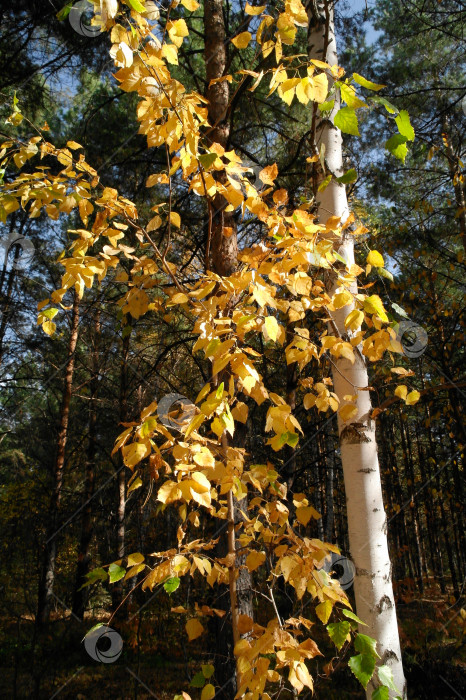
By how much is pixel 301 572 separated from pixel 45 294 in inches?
365

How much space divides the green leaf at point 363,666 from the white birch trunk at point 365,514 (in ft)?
1.56

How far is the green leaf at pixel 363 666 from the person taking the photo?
0.99 meters

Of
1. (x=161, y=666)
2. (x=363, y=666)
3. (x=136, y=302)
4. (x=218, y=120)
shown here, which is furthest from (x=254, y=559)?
(x=161, y=666)

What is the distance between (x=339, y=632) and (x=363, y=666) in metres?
0.12

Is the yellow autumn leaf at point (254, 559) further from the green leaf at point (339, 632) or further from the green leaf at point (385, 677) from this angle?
the green leaf at point (385, 677)

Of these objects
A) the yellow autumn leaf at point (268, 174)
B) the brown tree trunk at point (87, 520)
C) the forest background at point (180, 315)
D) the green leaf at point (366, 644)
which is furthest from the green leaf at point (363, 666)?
the brown tree trunk at point (87, 520)

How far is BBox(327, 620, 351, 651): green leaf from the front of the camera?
1.10 meters

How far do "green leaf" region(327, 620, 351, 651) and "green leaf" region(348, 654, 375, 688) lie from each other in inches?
3.0

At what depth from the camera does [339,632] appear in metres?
1.12

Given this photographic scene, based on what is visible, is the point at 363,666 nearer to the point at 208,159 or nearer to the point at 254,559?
the point at 254,559

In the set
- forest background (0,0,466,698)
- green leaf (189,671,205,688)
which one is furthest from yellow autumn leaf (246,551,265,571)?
forest background (0,0,466,698)

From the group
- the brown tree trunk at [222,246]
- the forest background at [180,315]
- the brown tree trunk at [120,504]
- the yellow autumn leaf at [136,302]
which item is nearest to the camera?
the yellow autumn leaf at [136,302]

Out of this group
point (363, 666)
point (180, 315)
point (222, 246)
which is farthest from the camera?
point (180, 315)

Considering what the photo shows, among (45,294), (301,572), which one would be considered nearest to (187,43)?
(301,572)
